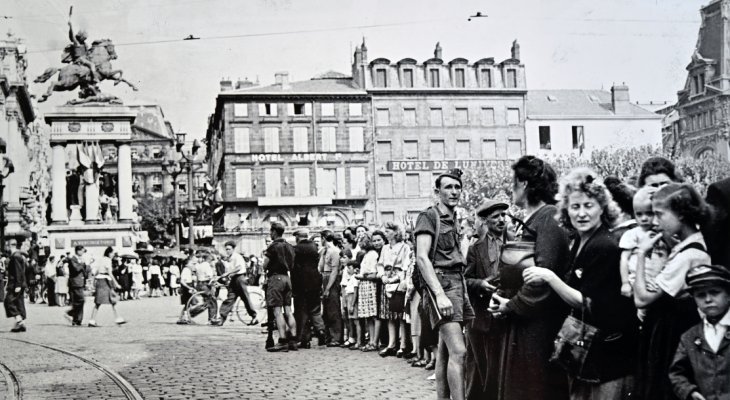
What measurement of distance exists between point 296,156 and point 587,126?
77.4 ft

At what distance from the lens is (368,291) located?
13484 millimetres

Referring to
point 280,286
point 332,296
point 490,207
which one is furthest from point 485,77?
point 490,207

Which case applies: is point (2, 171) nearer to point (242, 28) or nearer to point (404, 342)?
point (242, 28)

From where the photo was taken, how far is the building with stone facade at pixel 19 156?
46.3m

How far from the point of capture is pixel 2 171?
133 ft

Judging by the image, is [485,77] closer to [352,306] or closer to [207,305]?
[207,305]

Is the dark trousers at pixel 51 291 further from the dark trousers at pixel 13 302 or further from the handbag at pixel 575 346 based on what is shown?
the handbag at pixel 575 346

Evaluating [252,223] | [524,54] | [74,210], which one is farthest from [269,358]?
[524,54]

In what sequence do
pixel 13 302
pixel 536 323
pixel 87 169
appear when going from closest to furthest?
pixel 536 323 < pixel 13 302 < pixel 87 169

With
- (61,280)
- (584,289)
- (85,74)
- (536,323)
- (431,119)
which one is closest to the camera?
(584,289)

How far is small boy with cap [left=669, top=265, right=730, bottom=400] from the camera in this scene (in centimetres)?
424

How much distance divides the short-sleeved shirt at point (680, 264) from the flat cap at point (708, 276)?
14 cm

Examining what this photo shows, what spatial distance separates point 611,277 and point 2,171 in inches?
1556

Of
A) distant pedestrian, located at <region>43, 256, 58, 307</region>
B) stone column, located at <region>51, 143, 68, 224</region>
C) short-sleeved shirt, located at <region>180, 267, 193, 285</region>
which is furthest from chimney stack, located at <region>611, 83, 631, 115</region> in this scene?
short-sleeved shirt, located at <region>180, 267, 193, 285</region>
